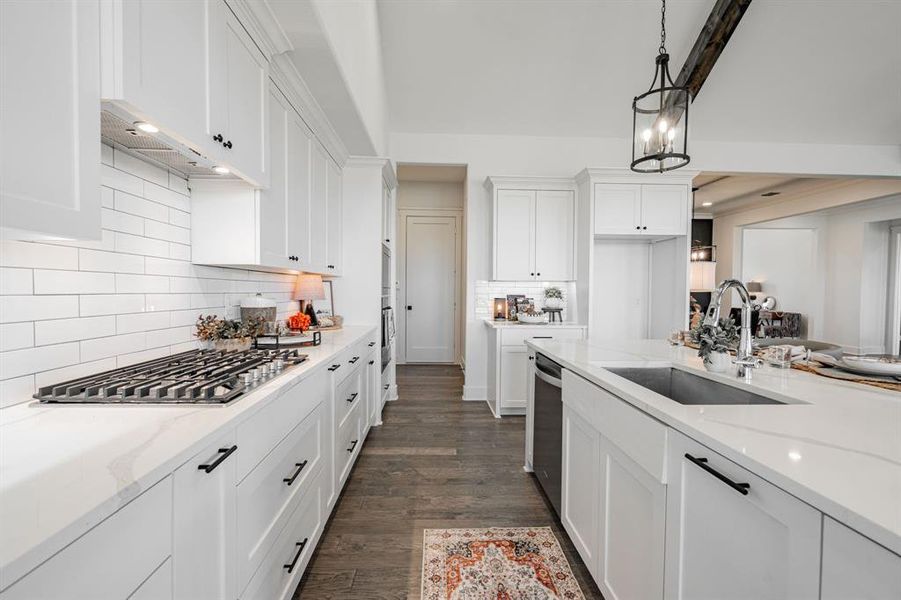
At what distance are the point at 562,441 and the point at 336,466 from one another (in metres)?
1.18

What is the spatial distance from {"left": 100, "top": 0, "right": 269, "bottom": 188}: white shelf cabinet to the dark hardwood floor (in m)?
1.75

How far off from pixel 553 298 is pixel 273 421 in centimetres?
352

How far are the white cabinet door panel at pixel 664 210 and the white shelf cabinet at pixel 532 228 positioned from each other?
2.36 ft

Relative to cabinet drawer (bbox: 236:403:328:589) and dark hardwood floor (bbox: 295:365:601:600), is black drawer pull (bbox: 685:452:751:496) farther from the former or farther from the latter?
cabinet drawer (bbox: 236:403:328:589)

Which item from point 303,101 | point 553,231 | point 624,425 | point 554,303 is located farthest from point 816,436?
point 553,231

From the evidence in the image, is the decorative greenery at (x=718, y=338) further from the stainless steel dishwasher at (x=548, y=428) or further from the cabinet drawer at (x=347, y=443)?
the cabinet drawer at (x=347, y=443)

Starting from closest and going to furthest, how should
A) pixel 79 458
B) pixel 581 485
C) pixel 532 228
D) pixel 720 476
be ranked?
pixel 79 458 → pixel 720 476 → pixel 581 485 → pixel 532 228

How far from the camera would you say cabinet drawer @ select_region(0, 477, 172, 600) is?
0.51m

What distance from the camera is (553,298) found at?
14.0ft

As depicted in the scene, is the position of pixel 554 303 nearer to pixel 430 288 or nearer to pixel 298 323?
pixel 430 288

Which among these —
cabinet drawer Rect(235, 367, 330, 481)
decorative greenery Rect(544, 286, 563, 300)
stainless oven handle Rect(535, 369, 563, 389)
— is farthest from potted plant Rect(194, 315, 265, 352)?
decorative greenery Rect(544, 286, 563, 300)

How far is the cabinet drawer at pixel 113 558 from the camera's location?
51 cm

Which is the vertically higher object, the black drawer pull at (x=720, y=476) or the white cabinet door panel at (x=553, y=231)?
the white cabinet door panel at (x=553, y=231)

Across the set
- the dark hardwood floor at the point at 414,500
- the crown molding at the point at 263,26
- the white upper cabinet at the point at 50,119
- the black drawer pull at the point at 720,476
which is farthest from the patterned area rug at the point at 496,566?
the crown molding at the point at 263,26
